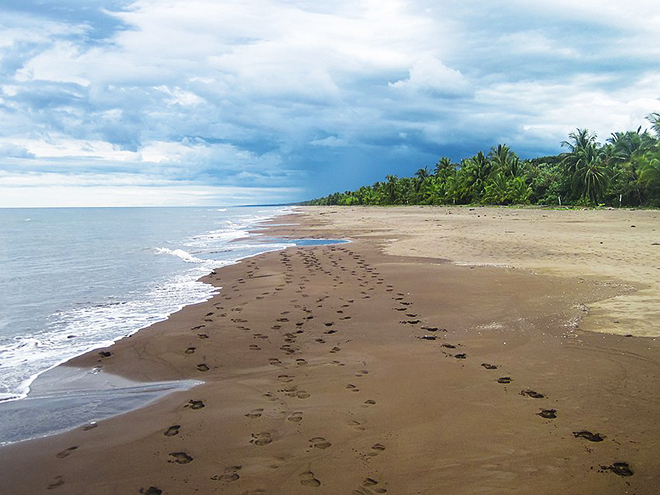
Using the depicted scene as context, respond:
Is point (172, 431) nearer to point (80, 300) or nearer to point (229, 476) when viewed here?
point (229, 476)

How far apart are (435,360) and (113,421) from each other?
13.2ft

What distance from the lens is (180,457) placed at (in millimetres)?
4074

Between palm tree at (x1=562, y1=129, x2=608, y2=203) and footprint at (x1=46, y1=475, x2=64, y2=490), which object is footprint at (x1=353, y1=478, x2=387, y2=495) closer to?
footprint at (x1=46, y1=475, x2=64, y2=490)

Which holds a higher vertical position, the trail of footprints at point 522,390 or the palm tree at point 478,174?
the palm tree at point 478,174

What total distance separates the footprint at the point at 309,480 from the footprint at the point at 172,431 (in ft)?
5.12

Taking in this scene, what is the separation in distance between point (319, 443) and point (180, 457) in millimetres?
1217

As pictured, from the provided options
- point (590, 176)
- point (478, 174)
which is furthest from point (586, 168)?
point (478, 174)

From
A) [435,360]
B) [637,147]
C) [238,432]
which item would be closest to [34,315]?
[238,432]

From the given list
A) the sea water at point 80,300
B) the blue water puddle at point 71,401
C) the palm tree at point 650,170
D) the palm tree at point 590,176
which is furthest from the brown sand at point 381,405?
the palm tree at point 590,176

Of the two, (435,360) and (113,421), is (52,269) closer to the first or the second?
(113,421)

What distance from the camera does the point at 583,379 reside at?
5.47 metres

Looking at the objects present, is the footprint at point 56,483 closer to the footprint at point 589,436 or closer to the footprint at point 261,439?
the footprint at point 261,439

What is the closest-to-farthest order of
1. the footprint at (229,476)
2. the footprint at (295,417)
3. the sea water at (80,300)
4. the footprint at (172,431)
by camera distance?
the footprint at (229,476) < the footprint at (172,431) < the footprint at (295,417) < the sea water at (80,300)

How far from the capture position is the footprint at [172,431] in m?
4.57
